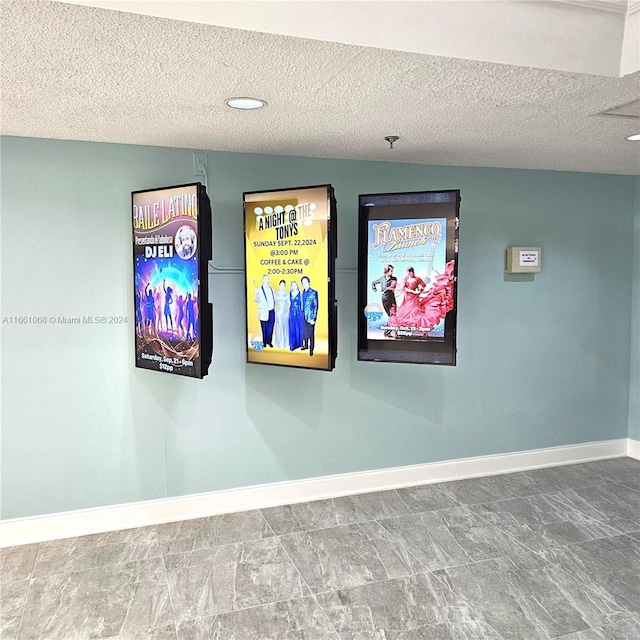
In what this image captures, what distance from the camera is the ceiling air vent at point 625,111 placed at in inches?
110

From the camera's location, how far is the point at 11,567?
3170 millimetres

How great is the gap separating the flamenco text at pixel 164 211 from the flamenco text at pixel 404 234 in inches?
48.5

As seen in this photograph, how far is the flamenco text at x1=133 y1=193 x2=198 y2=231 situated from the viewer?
3271mm

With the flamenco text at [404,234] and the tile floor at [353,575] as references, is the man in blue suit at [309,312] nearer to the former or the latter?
the flamenco text at [404,234]

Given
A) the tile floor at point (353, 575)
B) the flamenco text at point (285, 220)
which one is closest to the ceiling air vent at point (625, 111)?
the flamenco text at point (285, 220)

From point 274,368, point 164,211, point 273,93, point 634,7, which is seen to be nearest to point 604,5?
point 634,7

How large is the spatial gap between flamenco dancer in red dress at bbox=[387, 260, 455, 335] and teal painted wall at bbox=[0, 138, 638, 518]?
55cm

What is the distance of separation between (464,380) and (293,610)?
7.79 feet

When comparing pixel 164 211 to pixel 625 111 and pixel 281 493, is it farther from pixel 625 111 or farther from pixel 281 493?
pixel 625 111

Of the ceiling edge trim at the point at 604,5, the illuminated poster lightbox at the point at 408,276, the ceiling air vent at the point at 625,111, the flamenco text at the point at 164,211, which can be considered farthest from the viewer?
the illuminated poster lightbox at the point at 408,276

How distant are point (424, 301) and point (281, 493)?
172cm

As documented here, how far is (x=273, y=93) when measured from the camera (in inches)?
101

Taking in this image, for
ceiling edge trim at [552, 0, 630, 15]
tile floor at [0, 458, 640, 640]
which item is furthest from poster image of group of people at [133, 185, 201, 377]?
ceiling edge trim at [552, 0, 630, 15]

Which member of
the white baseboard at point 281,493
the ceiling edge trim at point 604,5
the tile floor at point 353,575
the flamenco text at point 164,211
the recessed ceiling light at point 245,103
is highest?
the ceiling edge trim at point 604,5
